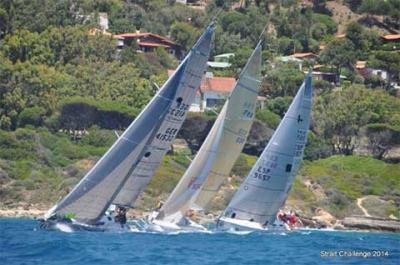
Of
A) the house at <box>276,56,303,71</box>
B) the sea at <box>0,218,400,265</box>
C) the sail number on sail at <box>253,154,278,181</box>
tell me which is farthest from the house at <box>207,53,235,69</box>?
the sail number on sail at <box>253,154,278,181</box>

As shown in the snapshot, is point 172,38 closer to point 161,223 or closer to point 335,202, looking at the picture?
point 335,202

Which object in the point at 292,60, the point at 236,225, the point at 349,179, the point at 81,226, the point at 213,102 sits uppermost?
the point at 81,226

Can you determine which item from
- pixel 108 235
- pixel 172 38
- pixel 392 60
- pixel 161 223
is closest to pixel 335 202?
pixel 161 223

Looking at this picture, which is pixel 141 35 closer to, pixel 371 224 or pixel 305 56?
pixel 305 56

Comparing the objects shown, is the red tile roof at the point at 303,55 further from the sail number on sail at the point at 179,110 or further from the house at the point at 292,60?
the sail number on sail at the point at 179,110

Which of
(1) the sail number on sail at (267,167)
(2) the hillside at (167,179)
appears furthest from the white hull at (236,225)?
(2) the hillside at (167,179)

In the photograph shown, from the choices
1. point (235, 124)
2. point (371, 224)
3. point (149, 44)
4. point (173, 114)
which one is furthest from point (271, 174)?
point (149, 44)

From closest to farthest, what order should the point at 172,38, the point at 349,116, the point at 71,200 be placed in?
the point at 71,200 → the point at 349,116 → the point at 172,38
